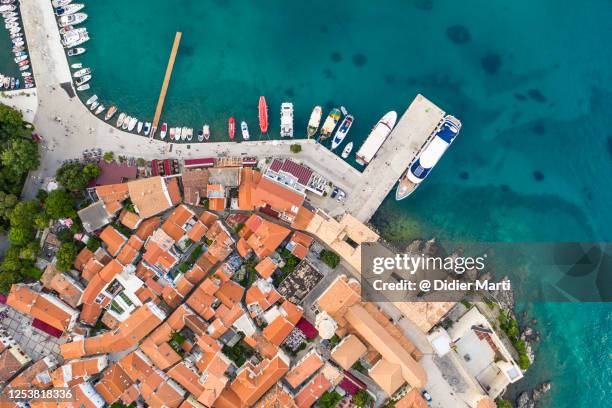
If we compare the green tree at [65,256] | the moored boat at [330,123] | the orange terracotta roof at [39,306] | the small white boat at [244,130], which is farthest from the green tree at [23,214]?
the moored boat at [330,123]

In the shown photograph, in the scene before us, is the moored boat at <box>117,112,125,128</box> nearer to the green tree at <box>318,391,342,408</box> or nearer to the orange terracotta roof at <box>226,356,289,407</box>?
the orange terracotta roof at <box>226,356,289,407</box>

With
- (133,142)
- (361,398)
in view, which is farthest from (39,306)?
(361,398)

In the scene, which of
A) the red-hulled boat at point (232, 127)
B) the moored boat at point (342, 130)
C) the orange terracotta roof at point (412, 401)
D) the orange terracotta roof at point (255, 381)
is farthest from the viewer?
the red-hulled boat at point (232, 127)

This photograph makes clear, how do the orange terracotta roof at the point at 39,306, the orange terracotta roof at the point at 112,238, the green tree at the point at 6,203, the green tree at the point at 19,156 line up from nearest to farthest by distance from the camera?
the green tree at the point at 19,156 < the orange terracotta roof at the point at 39,306 < the green tree at the point at 6,203 < the orange terracotta roof at the point at 112,238

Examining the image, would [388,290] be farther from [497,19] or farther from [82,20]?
[82,20]

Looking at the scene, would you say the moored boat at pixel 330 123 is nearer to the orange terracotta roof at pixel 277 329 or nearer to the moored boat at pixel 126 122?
the orange terracotta roof at pixel 277 329

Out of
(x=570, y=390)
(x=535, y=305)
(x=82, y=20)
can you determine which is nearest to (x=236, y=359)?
(x=535, y=305)

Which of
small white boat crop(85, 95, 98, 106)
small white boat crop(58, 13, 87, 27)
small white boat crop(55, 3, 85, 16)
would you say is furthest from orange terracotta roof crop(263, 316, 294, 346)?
small white boat crop(55, 3, 85, 16)
